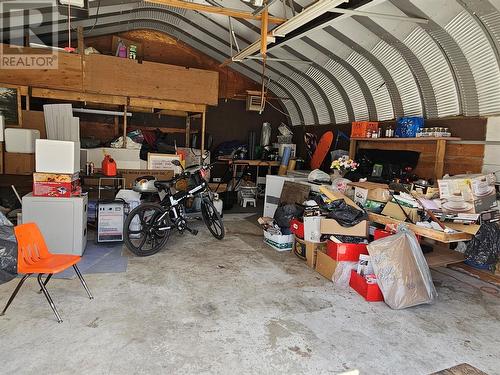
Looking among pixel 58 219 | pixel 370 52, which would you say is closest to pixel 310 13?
pixel 370 52

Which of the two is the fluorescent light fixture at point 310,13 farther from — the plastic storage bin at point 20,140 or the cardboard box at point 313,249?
the plastic storage bin at point 20,140

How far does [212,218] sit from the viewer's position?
5.02 m

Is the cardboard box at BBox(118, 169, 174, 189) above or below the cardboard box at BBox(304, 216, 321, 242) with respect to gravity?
above

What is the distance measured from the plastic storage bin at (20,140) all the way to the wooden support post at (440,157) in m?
5.79

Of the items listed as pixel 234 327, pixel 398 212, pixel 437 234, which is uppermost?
pixel 398 212

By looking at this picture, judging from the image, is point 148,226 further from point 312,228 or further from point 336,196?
point 336,196

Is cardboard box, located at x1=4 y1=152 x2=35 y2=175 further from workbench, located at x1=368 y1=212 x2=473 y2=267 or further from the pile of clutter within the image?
workbench, located at x1=368 y1=212 x2=473 y2=267

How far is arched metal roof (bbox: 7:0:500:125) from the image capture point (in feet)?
12.2

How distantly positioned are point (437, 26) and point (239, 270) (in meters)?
3.42

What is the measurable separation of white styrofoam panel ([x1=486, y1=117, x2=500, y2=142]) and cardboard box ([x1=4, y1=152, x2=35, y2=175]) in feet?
20.5

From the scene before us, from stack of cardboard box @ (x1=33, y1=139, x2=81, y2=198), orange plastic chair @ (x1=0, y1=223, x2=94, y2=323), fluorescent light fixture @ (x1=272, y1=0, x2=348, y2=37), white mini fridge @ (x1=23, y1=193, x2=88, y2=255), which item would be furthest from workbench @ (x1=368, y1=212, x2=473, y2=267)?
stack of cardboard box @ (x1=33, y1=139, x2=81, y2=198)

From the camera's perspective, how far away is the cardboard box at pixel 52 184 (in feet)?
12.4

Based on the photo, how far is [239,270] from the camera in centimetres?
389

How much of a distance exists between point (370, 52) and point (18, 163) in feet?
17.9
